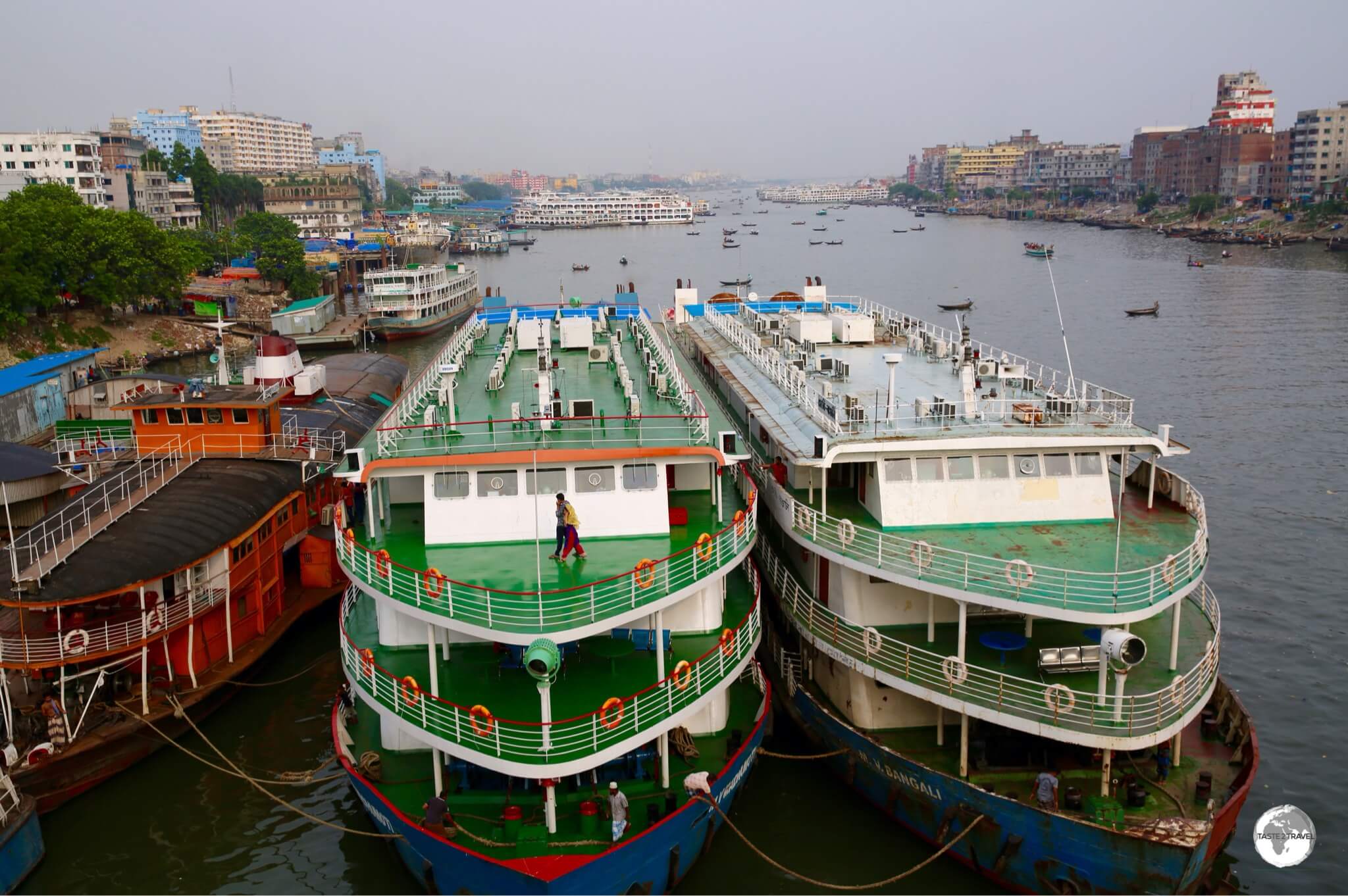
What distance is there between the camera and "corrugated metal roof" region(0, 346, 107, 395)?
139 feet

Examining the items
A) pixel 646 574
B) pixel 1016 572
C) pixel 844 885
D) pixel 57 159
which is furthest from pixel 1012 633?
pixel 57 159

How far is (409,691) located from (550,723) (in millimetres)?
2751

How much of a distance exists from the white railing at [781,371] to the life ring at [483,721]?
8972 mm

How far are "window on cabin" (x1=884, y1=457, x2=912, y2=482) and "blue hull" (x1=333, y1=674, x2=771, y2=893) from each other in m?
5.94

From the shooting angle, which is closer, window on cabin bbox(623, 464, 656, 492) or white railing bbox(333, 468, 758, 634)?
white railing bbox(333, 468, 758, 634)

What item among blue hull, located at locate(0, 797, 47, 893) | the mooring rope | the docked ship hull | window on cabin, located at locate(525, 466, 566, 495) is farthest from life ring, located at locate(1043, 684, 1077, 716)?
blue hull, located at locate(0, 797, 47, 893)

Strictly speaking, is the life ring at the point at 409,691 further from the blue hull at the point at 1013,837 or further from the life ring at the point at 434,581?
the blue hull at the point at 1013,837

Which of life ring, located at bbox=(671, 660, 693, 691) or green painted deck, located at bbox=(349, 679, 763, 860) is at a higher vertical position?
life ring, located at bbox=(671, 660, 693, 691)

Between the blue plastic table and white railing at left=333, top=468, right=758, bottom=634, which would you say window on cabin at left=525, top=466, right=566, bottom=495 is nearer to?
white railing at left=333, top=468, right=758, bottom=634

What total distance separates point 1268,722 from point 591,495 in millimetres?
16345

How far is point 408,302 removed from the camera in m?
80.2

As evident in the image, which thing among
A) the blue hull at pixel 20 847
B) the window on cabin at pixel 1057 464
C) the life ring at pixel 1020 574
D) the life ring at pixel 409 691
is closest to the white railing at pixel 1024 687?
the life ring at pixel 1020 574

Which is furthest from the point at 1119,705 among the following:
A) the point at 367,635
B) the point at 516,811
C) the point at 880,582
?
the point at 367,635

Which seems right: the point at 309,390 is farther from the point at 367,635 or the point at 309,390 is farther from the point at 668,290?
the point at 668,290
